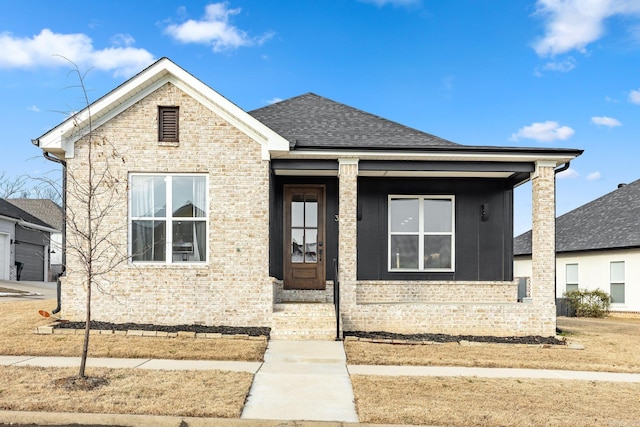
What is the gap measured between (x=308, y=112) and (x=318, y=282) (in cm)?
475

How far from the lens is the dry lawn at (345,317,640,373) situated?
863 cm

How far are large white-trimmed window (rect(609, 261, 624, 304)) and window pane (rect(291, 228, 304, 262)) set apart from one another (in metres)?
13.5

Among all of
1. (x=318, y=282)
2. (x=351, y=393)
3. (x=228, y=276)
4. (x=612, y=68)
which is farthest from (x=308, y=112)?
(x=612, y=68)

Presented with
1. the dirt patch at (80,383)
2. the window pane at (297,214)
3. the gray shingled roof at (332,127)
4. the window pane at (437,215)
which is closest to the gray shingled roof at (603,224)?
the window pane at (437,215)

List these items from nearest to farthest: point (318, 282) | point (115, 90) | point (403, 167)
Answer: point (115, 90), point (403, 167), point (318, 282)

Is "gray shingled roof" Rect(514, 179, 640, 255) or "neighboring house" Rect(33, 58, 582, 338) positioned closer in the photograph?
"neighboring house" Rect(33, 58, 582, 338)

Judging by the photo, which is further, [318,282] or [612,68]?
[612,68]

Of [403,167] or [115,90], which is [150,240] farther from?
[403,167]

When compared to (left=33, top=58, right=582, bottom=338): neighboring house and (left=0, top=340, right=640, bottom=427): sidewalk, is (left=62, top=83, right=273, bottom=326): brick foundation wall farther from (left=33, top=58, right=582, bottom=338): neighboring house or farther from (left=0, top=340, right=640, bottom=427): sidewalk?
(left=0, top=340, right=640, bottom=427): sidewalk

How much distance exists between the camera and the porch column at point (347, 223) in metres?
11.2

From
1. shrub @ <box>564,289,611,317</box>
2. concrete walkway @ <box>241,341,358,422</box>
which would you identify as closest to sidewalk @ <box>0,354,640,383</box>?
concrete walkway @ <box>241,341,358,422</box>

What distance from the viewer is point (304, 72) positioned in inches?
690

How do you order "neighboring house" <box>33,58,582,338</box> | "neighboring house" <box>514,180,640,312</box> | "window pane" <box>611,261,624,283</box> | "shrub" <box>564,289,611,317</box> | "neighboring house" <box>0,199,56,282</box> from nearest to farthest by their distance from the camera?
1. "neighboring house" <box>33,58,582,338</box>
2. "neighboring house" <box>514,180,640,312</box>
3. "shrub" <box>564,289,611,317</box>
4. "window pane" <box>611,261,624,283</box>
5. "neighboring house" <box>0,199,56,282</box>

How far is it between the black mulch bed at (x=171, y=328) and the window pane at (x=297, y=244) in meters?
2.60
